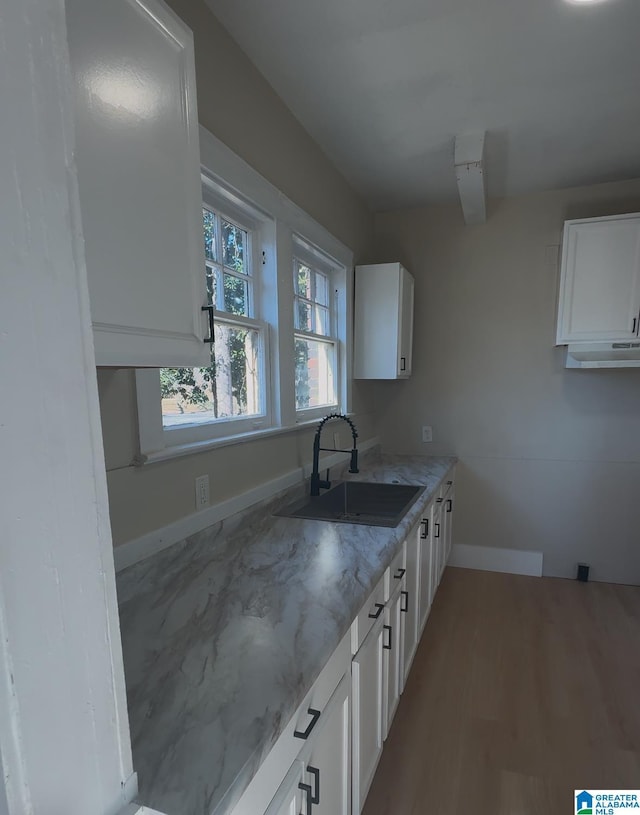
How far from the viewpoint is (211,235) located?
5.26 feet

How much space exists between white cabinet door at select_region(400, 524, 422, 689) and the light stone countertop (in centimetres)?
25

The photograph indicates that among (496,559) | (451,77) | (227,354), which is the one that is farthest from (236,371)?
(496,559)

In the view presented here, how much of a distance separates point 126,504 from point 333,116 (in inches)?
77.1

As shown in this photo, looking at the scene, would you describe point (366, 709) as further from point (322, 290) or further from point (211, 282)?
point (322, 290)

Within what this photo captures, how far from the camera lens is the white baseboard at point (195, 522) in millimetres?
1149

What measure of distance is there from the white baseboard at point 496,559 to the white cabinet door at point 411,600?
4.58ft

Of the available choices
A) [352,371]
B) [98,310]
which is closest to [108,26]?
[98,310]

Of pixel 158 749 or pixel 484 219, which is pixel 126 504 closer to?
pixel 158 749

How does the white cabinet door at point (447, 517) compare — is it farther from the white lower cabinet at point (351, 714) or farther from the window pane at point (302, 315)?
the window pane at point (302, 315)

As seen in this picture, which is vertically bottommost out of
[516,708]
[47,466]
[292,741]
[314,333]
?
[516,708]

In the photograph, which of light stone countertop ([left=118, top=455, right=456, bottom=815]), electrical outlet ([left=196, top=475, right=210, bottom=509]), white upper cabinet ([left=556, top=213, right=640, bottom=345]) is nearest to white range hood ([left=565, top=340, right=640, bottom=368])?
white upper cabinet ([left=556, top=213, right=640, bottom=345])

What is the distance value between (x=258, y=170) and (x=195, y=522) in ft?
4.52

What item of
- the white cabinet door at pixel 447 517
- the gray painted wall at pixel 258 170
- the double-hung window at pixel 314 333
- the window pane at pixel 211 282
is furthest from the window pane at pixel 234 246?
the white cabinet door at pixel 447 517

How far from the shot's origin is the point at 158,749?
2.12 feet
